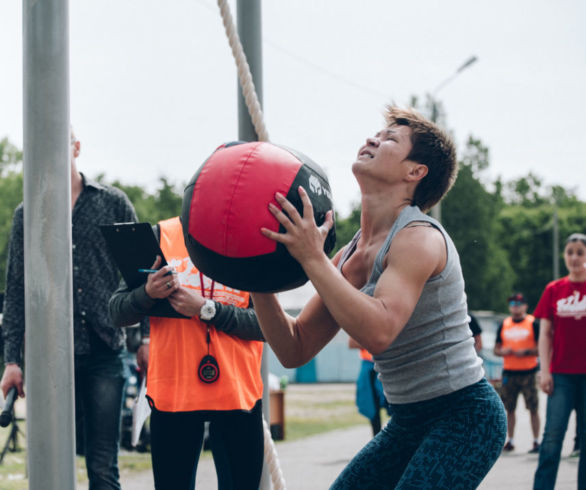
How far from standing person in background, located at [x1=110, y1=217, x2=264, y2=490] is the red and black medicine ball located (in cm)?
104

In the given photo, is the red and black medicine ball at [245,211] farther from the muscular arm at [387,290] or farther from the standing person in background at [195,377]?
the standing person in background at [195,377]

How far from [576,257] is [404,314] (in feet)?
14.7

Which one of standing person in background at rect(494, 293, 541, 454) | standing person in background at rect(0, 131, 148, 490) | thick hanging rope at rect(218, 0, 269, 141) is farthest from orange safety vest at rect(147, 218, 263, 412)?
standing person in background at rect(494, 293, 541, 454)

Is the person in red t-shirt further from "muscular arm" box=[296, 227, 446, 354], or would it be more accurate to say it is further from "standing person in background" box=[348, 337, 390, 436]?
"muscular arm" box=[296, 227, 446, 354]

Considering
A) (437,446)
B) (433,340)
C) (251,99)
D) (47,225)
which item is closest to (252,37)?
(251,99)

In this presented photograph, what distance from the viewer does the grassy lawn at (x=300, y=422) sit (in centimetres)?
761

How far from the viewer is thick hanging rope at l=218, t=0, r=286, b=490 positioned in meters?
3.21

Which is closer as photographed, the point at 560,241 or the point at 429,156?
the point at 429,156

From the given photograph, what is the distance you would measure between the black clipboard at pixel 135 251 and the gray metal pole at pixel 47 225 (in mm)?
583

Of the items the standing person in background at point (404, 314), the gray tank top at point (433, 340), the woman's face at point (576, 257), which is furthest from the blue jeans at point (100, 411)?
the woman's face at point (576, 257)

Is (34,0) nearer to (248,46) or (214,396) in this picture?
(248,46)

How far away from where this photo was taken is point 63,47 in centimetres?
282

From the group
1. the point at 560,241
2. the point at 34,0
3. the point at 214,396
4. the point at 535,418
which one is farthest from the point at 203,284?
the point at 560,241

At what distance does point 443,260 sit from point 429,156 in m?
0.49
